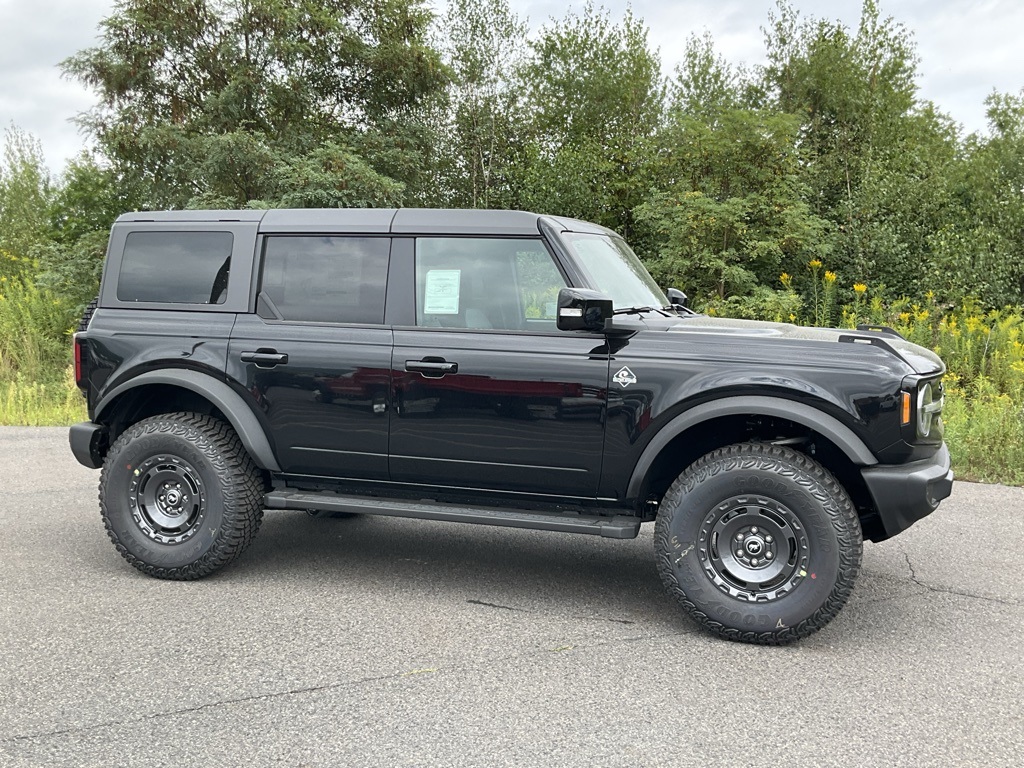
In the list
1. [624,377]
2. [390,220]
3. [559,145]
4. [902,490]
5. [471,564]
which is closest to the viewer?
[902,490]

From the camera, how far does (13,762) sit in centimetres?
297

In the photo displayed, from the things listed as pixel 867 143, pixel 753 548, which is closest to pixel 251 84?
pixel 867 143

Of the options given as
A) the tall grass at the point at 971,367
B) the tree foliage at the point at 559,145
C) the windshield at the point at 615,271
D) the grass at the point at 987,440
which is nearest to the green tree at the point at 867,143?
the tree foliage at the point at 559,145

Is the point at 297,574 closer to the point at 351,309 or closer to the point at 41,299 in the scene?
the point at 351,309

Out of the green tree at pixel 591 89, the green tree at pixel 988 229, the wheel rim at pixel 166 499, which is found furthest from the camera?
the green tree at pixel 591 89

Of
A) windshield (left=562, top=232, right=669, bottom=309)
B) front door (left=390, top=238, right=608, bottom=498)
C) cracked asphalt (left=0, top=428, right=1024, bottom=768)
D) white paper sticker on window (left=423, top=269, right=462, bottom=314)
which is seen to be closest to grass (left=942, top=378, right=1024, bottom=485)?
cracked asphalt (left=0, top=428, right=1024, bottom=768)

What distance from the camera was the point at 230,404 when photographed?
4.86m

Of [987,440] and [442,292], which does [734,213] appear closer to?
[987,440]

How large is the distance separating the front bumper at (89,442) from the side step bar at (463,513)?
42.2 inches

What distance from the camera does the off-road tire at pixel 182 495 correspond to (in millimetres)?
4875

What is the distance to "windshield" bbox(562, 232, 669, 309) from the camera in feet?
15.3

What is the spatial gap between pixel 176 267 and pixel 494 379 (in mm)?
1996

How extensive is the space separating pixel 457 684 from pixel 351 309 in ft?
6.84

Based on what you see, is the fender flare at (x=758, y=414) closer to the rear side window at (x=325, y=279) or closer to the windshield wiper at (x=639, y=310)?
the windshield wiper at (x=639, y=310)
